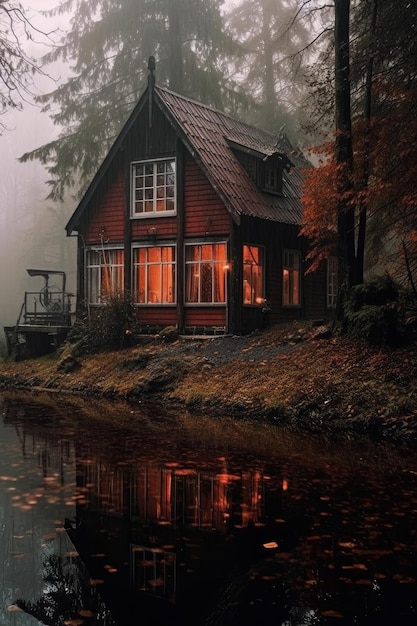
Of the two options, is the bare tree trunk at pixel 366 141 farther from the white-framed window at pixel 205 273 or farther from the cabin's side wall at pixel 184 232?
the white-framed window at pixel 205 273

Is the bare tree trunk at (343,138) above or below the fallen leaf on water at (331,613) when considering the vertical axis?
above

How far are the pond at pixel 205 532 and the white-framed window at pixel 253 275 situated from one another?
13062 millimetres

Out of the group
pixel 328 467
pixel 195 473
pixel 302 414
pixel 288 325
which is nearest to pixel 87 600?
pixel 195 473

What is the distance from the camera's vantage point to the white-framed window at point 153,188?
2462cm

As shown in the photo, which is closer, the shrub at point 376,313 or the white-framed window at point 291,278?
the shrub at point 376,313

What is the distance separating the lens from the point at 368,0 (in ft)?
60.5

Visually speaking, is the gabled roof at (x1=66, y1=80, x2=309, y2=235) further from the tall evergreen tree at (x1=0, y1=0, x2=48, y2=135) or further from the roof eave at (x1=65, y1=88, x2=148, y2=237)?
the tall evergreen tree at (x1=0, y1=0, x2=48, y2=135)

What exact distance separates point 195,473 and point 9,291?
6488cm

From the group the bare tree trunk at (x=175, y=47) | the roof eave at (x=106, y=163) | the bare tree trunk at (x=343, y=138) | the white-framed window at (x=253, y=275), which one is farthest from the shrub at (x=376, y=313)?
the bare tree trunk at (x=175, y=47)

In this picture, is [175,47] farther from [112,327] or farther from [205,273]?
[112,327]

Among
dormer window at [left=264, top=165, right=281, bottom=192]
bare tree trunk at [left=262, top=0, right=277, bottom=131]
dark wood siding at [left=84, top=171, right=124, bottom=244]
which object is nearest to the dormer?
dormer window at [left=264, top=165, right=281, bottom=192]

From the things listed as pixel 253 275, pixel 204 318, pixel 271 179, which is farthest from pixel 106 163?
pixel 204 318

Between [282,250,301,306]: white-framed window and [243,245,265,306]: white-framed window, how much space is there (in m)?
1.86

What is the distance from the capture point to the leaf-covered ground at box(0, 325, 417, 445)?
515 inches
